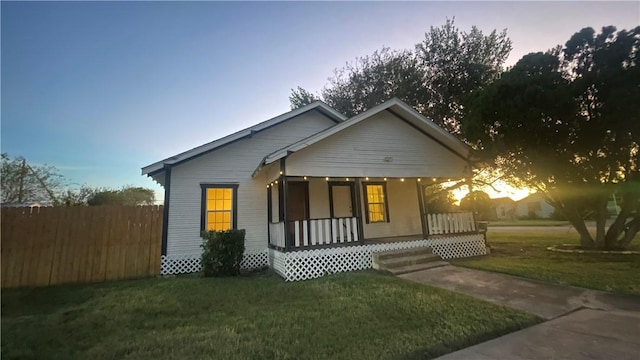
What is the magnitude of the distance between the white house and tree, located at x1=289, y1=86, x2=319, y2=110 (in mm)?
10258

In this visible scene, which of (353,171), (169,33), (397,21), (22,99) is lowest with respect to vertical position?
(353,171)

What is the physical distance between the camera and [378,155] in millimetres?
10352

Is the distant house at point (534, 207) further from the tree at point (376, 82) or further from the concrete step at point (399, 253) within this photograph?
the concrete step at point (399, 253)

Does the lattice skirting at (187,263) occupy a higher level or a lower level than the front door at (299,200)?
lower

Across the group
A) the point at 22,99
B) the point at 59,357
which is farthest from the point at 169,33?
the point at 59,357

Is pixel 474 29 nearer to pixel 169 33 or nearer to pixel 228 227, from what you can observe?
pixel 169 33

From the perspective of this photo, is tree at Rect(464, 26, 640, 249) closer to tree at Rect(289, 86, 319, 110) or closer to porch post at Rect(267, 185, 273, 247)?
porch post at Rect(267, 185, 273, 247)

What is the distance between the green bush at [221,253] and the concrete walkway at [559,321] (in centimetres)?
561

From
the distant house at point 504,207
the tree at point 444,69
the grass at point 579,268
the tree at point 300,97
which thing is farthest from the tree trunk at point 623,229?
the distant house at point 504,207

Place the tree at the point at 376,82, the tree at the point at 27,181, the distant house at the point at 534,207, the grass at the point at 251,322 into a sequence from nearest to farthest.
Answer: the grass at the point at 251,322 → the tree at the point at 27,181 → the tree at the point at 376,82 → the distant house at the point at 534,207

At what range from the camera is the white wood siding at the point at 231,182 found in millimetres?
9867

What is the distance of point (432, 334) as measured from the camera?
3922mm

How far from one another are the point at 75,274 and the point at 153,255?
195 cm

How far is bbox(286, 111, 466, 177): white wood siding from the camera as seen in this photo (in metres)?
9.32
